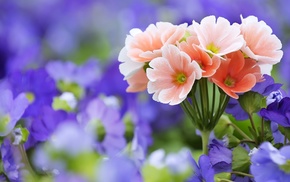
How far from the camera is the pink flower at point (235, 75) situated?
627mm

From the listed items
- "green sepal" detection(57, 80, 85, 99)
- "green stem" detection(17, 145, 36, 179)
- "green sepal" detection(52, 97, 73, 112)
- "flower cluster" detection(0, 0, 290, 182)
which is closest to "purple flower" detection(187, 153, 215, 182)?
"flower cluster" detection(0, 0, 290, 182)

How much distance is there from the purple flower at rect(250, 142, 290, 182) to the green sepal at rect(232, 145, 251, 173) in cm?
4

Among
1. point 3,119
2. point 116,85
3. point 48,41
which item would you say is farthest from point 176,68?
point 48,41

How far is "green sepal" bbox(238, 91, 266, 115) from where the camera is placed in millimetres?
647

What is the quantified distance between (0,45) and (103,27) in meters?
0.39

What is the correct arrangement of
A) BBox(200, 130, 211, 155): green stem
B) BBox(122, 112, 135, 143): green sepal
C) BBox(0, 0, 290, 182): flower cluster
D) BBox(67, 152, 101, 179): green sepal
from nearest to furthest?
BBox(67, 152, 101, 179): green sepal, BBox(0, 0, 290, 182): flower cluster, BBox(200, 130, 211, 155): green stem, BBox(122, 112, 135, 143): green sepal

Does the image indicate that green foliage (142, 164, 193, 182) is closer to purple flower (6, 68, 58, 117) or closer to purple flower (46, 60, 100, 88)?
purple flower (6, 68, 58, 117)

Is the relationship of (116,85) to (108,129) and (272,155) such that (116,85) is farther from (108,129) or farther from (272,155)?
(272,155)

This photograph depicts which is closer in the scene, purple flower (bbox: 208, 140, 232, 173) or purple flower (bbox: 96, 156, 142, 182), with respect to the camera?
purple flower (bbox: 96, 156, 142, 182)

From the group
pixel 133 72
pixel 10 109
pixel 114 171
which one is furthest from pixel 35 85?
pixel 114 171

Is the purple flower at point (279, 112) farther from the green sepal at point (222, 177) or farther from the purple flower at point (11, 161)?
the purple flower at point (11, 161)

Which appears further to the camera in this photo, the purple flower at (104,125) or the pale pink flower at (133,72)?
the purple flower at (104,125)

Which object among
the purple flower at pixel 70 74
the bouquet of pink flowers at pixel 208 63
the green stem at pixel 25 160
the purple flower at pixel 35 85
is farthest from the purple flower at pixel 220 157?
the purple flower at pixel 70 74

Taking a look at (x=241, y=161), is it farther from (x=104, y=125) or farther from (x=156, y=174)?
(x=104, y=125)
